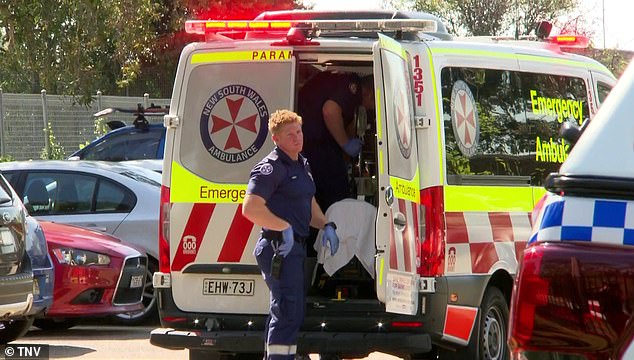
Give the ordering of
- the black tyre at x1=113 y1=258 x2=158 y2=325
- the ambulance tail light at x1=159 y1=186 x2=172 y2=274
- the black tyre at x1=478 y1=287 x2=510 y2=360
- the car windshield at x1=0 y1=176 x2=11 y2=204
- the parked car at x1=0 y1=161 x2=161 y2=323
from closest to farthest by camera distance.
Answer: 1. the ambulance tail light at x1=159 y1=186 x2=172 y2=274
2. the black tyre at x1=478 y1=287 x2=510 y2=360
3. the car windshield at x1=0 y1=176 x2=11 y2=204
4. the black tyre at x1=113 y1=258 x2=158 y2=325
5. the parked car at x1=0 y1=161 x2=161 y2=323

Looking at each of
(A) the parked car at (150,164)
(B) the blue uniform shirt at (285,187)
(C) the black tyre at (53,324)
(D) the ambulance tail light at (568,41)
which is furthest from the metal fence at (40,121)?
(B) the blue uniform shirt at (285,187)

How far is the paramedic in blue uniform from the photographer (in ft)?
25.6

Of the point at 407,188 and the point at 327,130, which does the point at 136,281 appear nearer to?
the point at 327,130

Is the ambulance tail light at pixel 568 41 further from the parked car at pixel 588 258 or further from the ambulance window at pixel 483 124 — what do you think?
the parked car at pixel 588 258

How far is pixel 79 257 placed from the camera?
36.9ft

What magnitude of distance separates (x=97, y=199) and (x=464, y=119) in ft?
16.6

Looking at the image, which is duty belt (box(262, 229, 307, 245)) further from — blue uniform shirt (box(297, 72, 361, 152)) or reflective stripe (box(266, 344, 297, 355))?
blue uniform shirt (box(297, 72, 361, 152))

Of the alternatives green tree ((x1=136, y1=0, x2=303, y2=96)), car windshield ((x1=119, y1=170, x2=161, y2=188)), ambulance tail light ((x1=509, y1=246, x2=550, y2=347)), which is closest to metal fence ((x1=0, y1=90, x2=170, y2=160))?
green tree ((x1=136, y1=0, x2=303, y2=96))

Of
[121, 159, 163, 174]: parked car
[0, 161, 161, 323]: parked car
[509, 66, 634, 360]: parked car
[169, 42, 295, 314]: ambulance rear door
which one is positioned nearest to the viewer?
[509, 66, 634, 360]: parked car

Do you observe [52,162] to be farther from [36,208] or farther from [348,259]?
[348,259]

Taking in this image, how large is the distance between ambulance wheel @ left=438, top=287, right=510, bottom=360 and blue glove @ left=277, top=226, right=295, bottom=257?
1.32 meters

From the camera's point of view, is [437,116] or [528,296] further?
[437,116]

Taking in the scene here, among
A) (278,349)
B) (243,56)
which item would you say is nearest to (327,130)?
(243,56)

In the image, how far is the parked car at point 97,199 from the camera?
1234 centimetres
